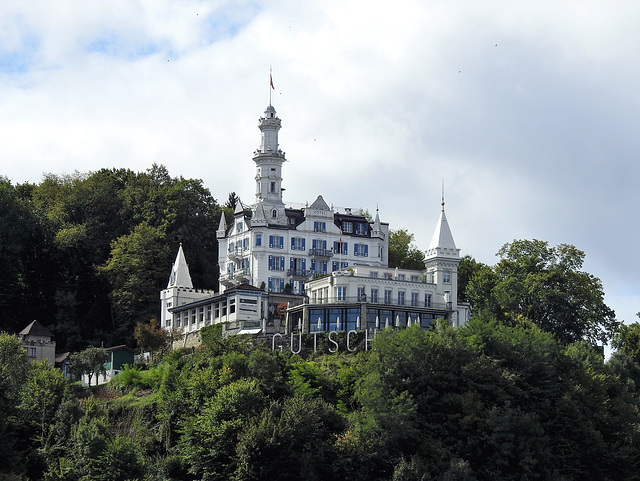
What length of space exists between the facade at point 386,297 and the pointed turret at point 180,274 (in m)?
10.6

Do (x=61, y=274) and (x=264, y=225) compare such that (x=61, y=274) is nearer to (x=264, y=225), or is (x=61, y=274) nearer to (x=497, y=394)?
(x=264, y=225)

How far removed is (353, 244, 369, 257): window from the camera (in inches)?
4373

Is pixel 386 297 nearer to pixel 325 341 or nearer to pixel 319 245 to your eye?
pixel 325 341

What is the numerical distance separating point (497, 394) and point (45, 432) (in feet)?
83.6

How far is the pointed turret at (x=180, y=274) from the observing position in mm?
107312

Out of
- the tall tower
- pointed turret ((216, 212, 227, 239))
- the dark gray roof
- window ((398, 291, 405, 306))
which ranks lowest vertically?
the dark gray roof

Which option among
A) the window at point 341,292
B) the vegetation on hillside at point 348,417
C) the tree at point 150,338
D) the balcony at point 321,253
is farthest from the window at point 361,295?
the tree at point 150,338

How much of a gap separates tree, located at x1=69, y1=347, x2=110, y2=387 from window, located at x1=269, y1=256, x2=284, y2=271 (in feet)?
56.8

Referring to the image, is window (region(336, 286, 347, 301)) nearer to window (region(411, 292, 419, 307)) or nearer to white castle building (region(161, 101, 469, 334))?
white castle building (region(161, 101, 469, 334))

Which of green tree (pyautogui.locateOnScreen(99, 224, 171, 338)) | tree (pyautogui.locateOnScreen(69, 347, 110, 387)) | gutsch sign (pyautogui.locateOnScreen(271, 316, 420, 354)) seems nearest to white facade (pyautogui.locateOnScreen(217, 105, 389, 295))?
green tree (pyautogui.locateOnScreen(99, 224, 171, 338))

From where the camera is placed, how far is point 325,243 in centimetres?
11006

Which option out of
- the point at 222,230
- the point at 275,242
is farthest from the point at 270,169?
the point at 275,242

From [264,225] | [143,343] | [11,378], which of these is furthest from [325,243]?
[11,378]

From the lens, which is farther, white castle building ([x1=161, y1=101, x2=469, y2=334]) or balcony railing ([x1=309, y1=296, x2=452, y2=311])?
white castle building ([x1=161, y1=101, x2=469, y2=334])
